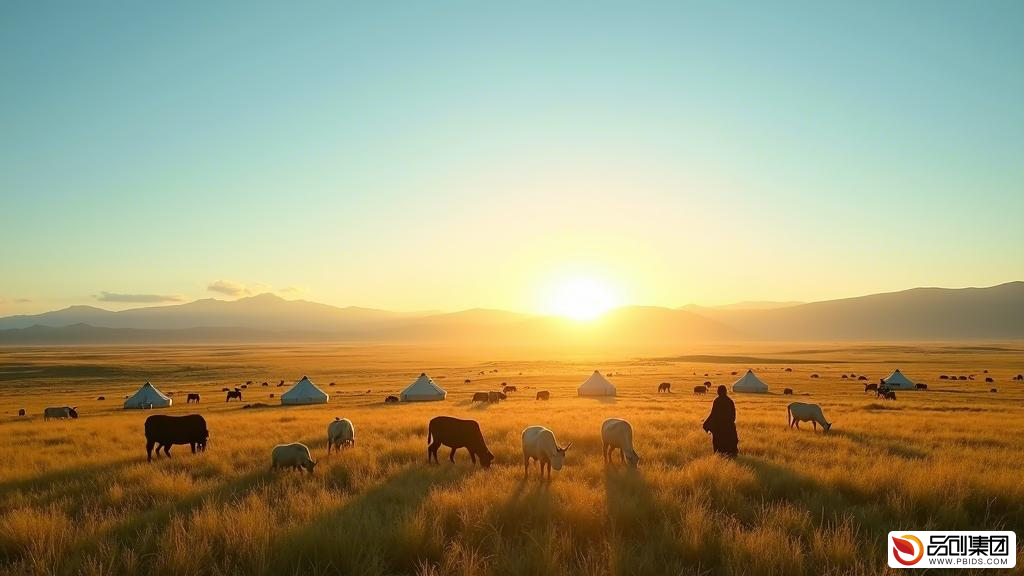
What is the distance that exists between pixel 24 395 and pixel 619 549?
82.7 metres

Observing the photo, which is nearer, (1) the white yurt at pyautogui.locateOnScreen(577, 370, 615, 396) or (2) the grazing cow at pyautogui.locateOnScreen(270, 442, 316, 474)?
(2) the grazing cow at pyautogui.locateOnScreen(270, 442, 316, 474)

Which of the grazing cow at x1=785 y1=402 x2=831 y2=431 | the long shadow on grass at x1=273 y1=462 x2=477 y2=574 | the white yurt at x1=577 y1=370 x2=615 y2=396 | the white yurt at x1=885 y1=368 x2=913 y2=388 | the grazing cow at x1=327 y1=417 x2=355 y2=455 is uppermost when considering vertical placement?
the long shadow on grass at x1=273 y1=462 x2=477 y2=574

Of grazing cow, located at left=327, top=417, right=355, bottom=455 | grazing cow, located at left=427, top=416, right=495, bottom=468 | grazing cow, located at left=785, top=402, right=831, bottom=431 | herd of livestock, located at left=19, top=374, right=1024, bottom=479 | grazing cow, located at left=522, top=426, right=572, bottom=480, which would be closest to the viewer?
grazing cow, located at left=522, top=426, right=572, bottom=480

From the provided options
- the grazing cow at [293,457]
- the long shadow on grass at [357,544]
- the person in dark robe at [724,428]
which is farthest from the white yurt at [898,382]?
the long shadow on grass at [357,544]

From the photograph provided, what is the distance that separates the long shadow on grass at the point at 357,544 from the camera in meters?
7.12

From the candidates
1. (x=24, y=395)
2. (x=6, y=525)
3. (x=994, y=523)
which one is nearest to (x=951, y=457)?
(x=994, y=523)

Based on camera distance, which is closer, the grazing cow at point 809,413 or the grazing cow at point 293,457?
the grazing cow at point 293,457

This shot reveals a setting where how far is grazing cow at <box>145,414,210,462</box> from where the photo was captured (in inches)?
642

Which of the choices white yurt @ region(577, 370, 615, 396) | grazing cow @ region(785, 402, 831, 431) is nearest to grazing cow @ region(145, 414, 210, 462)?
grazing cow @ region(785, 402, 831, 431)

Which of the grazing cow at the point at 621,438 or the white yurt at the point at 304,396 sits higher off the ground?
the grazing cow at the point at 621,438

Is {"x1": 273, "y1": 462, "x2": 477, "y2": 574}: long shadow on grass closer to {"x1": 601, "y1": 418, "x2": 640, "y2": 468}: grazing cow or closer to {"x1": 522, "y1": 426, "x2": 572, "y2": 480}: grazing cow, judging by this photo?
{"x1": 522, "y1": 426, "x2": 572, "y2": 480}: grazing cow

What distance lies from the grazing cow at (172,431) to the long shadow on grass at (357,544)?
32.1 ft

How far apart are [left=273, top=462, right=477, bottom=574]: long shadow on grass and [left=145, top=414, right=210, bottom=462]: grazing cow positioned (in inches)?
385

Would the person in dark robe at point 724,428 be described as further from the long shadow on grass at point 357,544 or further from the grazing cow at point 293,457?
the grazing cow at point 293,457
